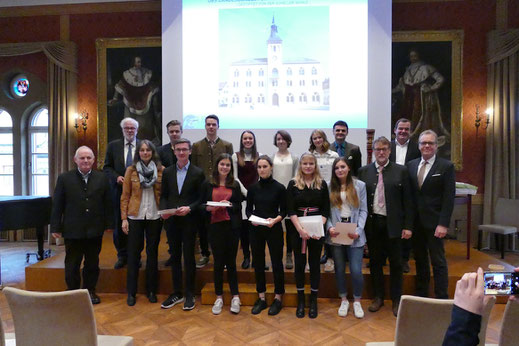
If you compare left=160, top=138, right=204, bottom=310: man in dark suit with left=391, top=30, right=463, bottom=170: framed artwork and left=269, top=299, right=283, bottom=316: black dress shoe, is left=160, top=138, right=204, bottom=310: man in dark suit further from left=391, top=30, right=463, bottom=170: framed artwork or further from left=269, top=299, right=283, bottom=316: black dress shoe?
left=391, top=30, right=463, bottom=170: framed artwork

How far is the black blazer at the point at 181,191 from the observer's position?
3547 millimetres

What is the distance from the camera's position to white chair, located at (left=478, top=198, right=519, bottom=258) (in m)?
5.75

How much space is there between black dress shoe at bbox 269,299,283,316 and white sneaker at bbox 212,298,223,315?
0.47 metres

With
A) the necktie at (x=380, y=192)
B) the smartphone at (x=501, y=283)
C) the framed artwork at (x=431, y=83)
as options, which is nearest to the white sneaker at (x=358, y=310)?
the necktie at (x=380, y=192)

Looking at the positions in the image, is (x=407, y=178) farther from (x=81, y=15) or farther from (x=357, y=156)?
(x=81, y=15)

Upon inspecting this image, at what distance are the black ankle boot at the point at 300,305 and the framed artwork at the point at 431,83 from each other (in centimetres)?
400

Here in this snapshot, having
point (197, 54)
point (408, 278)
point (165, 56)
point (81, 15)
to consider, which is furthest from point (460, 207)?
point (81, 15)

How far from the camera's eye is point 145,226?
3.72 meters

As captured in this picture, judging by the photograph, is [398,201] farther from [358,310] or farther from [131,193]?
[131,193]

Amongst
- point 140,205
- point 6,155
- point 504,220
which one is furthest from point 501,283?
point 6,155

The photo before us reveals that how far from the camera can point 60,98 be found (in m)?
6.95

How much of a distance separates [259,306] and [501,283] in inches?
114

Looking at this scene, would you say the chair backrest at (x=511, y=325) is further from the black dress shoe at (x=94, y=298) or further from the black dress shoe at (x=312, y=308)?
the black dress shoe at (x=94, y=298)

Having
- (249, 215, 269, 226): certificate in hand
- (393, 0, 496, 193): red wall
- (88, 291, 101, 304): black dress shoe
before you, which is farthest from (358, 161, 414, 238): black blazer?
(393, 0, 496, 193): red wall
